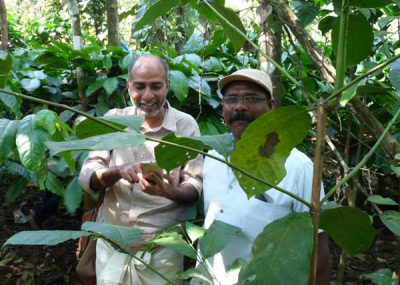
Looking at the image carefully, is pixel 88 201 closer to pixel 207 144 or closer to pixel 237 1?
pixel 237 1

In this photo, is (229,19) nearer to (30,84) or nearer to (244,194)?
(244,194)

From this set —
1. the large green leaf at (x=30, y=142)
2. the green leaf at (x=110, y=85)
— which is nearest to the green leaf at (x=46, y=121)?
the large green leaf at (x=30, y=142)

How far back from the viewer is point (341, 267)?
6.63 ft

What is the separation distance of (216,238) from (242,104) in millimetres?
656

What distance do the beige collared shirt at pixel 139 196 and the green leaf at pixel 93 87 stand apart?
3.26 feet

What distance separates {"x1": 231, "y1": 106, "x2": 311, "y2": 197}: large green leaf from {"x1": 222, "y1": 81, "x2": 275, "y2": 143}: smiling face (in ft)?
2.73

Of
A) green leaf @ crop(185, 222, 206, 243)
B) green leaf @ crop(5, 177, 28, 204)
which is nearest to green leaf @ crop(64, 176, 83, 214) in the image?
green leaf @ crop(5, 177, 28, 204)

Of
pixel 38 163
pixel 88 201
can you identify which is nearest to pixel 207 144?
pixel 38 163

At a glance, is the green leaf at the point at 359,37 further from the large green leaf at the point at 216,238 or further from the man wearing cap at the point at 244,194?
the man wearing cap at the point at 244,194

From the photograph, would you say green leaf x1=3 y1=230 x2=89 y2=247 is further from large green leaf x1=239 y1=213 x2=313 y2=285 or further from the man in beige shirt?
the man in beige shirt

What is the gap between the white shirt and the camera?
54.6 inches

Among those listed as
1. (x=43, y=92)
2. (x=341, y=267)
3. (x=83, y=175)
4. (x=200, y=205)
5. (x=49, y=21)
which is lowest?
(x=341, y=267)

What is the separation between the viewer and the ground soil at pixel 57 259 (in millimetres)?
3111

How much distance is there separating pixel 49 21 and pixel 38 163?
28.5 ft
